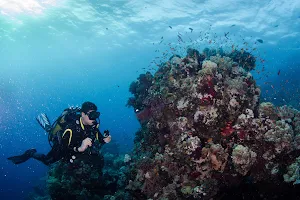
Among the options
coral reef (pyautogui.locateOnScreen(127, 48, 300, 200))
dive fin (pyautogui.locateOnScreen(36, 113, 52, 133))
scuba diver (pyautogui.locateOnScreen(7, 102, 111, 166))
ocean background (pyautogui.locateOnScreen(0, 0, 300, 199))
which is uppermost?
ocean background (pyautogui.locateOnScreen(0, 0, 300, 199))

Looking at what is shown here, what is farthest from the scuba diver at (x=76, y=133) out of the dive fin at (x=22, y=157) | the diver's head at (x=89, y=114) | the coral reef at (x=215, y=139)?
the coral reef at (x=215, y=139)

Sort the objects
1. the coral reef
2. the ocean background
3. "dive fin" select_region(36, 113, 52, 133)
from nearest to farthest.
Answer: the coral reef < "dive fin" select_region(36, 113, 52, 133) < the ocean background

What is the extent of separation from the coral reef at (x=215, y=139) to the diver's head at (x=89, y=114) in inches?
71.5

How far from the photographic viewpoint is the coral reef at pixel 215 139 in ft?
14.8

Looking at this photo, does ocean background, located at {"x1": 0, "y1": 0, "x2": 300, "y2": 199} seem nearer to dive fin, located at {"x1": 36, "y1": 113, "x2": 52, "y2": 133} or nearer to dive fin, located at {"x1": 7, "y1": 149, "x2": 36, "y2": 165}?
dive fin, located at {"x1": 36, "y1": 113, "x2": 52, "y2": 133}

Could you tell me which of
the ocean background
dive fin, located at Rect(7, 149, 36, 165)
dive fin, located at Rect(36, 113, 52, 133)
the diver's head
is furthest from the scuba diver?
the ocean background

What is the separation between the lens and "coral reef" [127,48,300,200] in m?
4.51

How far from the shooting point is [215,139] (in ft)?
17.2

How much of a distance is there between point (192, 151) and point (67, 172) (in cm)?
538

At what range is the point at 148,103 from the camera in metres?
7.89

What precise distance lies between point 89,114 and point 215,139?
11.4 ft

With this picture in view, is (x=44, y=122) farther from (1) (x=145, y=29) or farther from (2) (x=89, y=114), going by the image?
(1) (x=145, y=29)

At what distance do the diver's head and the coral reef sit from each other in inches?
71.5

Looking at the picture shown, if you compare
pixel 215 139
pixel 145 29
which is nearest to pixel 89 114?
pixel 215 139
